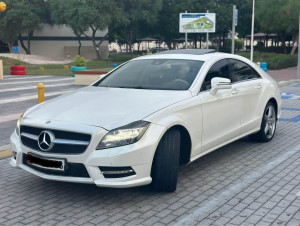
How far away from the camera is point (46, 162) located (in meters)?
4.48

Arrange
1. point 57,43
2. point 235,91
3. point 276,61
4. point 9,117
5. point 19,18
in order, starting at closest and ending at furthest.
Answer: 1. point 235,91
2. point 9,117
3. point 276,61
4. point 19,18
5. point 57,43

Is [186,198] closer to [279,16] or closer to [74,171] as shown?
[74,171]

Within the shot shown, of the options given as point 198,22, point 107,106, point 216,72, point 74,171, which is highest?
point 198,22

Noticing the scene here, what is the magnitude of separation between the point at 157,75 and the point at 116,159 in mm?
1889

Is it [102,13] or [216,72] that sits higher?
[102,13]

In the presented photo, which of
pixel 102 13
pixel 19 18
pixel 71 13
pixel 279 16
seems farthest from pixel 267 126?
pixel 19 18

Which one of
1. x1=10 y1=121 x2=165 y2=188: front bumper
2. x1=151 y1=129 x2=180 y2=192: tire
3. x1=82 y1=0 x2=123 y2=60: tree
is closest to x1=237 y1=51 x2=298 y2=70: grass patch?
x1=82 y1=0 x2=123 y2=60: tree

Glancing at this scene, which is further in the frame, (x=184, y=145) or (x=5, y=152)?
(x=5, y=152)

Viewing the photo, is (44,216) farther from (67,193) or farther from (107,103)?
(107,103)

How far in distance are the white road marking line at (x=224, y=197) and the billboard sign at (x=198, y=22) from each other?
29.6 m

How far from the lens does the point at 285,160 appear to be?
638 cm

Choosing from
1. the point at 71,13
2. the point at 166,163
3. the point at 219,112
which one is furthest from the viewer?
the point at 71,13

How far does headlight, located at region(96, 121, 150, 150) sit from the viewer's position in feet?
14.1

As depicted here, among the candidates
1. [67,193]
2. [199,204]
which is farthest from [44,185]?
[199,204]
